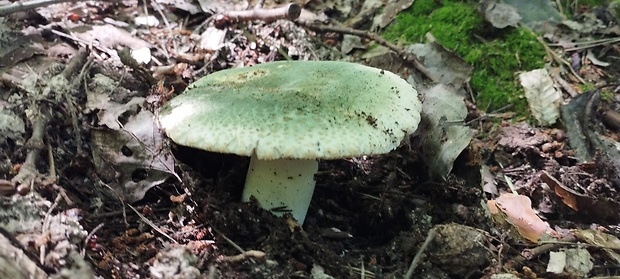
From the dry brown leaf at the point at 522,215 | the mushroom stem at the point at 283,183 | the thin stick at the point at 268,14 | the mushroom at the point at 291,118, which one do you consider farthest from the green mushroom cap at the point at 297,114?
the thin stick at the point at 268,14

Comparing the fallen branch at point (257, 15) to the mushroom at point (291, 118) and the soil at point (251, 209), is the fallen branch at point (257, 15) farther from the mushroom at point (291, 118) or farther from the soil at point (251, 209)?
the mushroom at point (291, 118)

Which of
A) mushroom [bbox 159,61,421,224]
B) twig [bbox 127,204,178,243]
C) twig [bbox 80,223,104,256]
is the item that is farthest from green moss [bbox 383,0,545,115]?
twig [bbox 80,223,104,256]

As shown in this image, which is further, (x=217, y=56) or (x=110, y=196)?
(x=217, y=56)

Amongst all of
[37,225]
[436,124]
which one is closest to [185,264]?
[37,225]

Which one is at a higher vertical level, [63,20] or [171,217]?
[63,20]

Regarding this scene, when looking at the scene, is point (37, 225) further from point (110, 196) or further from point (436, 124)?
point (436, 124)

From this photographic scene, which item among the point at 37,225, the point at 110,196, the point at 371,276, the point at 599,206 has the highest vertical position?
the point at 37,225

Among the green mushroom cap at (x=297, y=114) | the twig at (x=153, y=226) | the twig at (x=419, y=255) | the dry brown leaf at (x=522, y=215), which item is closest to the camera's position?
the green mushroom cap at (x=297, y=114)

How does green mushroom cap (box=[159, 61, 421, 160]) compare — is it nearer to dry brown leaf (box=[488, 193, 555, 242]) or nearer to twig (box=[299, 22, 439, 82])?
dry brown leaf (box=[488, 193, 555, 242])
